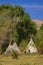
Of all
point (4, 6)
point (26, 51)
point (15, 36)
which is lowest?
point (26, 51)

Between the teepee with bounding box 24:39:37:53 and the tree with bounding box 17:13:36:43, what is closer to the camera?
the teepee with bounding box 24:39:37:53

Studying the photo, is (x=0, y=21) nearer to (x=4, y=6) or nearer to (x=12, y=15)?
(x=12, y=15)

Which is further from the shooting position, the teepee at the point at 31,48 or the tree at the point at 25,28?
the tree at the point at 25,28

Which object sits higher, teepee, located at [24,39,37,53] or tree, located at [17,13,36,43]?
tree, located at [17,13,36,43]

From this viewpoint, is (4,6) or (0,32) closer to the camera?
(0,32)

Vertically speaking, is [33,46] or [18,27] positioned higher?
[18,27]

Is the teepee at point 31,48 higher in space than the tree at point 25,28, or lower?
lower

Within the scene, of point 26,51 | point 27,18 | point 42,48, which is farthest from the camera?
point 27,18

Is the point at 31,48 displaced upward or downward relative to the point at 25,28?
downward

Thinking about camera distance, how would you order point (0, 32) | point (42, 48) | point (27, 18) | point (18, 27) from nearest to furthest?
1. point (42, 48)
2. point (0, 32)
3. point (18, 27)
4. point (27, 18)

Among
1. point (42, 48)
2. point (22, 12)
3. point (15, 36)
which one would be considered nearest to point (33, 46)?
point (42, 48)

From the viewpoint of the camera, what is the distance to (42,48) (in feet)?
124

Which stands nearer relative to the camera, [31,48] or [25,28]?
[31,48]

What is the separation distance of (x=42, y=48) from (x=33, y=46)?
14.5 ft
